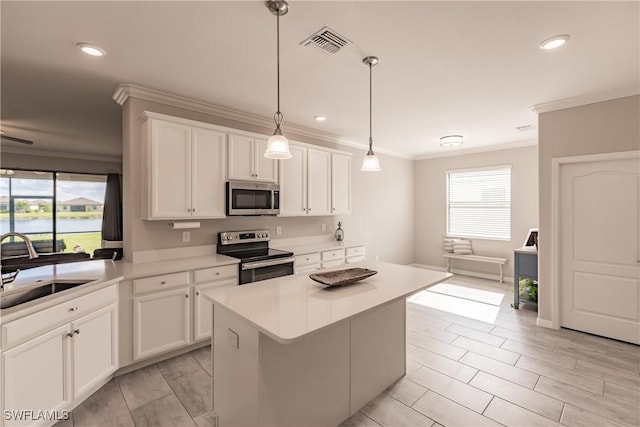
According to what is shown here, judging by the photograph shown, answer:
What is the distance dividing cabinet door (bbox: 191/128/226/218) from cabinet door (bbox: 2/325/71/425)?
60.5 inches

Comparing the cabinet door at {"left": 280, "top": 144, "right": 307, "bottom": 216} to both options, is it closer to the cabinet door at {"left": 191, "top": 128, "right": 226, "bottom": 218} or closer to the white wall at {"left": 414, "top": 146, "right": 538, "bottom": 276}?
the cabinet door at {"left": 191, "top": 128, "right": 226, "bottom": 218}

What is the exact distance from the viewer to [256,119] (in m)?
3.92

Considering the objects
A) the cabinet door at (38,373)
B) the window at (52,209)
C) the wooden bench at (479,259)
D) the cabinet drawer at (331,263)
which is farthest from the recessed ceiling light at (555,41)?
the window at (52,209)

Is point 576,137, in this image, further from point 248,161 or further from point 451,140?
point 248,161

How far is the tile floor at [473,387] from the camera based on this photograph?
2080mm

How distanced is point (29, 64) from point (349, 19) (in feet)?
8.82

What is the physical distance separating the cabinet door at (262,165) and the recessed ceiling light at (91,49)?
5.56 ft

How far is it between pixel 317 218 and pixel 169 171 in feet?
7.97

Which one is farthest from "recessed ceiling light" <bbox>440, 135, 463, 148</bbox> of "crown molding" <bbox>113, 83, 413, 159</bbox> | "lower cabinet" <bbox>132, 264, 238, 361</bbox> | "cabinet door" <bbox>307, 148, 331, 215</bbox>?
"lower cabinet" <bbox>132, 264, 238, 361</bbox>

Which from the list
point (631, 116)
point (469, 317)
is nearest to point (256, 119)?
point (469, 317)

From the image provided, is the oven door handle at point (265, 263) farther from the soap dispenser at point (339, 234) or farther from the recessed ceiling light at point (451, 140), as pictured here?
the recessed ceiling light at point (451, 140)

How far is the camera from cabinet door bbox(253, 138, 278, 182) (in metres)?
3.69

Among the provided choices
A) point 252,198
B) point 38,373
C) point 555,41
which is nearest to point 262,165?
point 252,198

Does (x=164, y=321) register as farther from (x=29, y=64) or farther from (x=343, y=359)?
(x=29, y=64)
